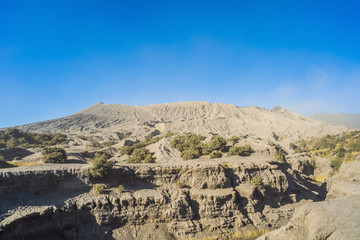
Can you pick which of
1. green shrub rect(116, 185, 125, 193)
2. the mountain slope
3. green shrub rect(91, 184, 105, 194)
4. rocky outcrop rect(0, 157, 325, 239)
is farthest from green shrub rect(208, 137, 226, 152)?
the mountain slope

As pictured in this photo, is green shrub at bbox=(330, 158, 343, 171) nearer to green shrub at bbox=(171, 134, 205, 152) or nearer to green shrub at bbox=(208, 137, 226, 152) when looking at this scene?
green shrub at bbox=(208, 137, 226, 152)

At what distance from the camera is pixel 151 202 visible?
58.9 feet

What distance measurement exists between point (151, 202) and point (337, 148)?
5750 cm

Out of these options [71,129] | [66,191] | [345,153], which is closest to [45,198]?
[66,191]

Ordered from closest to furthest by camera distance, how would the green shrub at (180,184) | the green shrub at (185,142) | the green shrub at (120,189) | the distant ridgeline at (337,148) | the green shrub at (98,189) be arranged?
the green shrub at (98,189)
the green shrub at (120,189)
the green shrub at (180,184)
the green shrub at (185,142)
the distant ridgeline at (337,148)

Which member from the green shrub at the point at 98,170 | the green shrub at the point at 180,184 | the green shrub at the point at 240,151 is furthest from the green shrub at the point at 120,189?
the green shrub at the point at 240,151

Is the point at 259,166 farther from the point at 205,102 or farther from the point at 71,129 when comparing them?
the point at 205,102

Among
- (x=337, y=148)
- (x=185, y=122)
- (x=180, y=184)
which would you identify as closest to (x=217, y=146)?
(x=180, y=184)

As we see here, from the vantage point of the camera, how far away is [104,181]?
19.4m

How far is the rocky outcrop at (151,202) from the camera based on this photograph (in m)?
14.9

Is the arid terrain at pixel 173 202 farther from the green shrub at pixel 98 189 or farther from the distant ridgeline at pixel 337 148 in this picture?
the distant ridgeline at pixel 337 148

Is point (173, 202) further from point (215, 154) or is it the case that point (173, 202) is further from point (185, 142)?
point (185, 142)

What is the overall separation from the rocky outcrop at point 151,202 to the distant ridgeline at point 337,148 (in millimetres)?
25953

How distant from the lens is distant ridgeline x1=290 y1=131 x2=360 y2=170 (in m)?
41.2
